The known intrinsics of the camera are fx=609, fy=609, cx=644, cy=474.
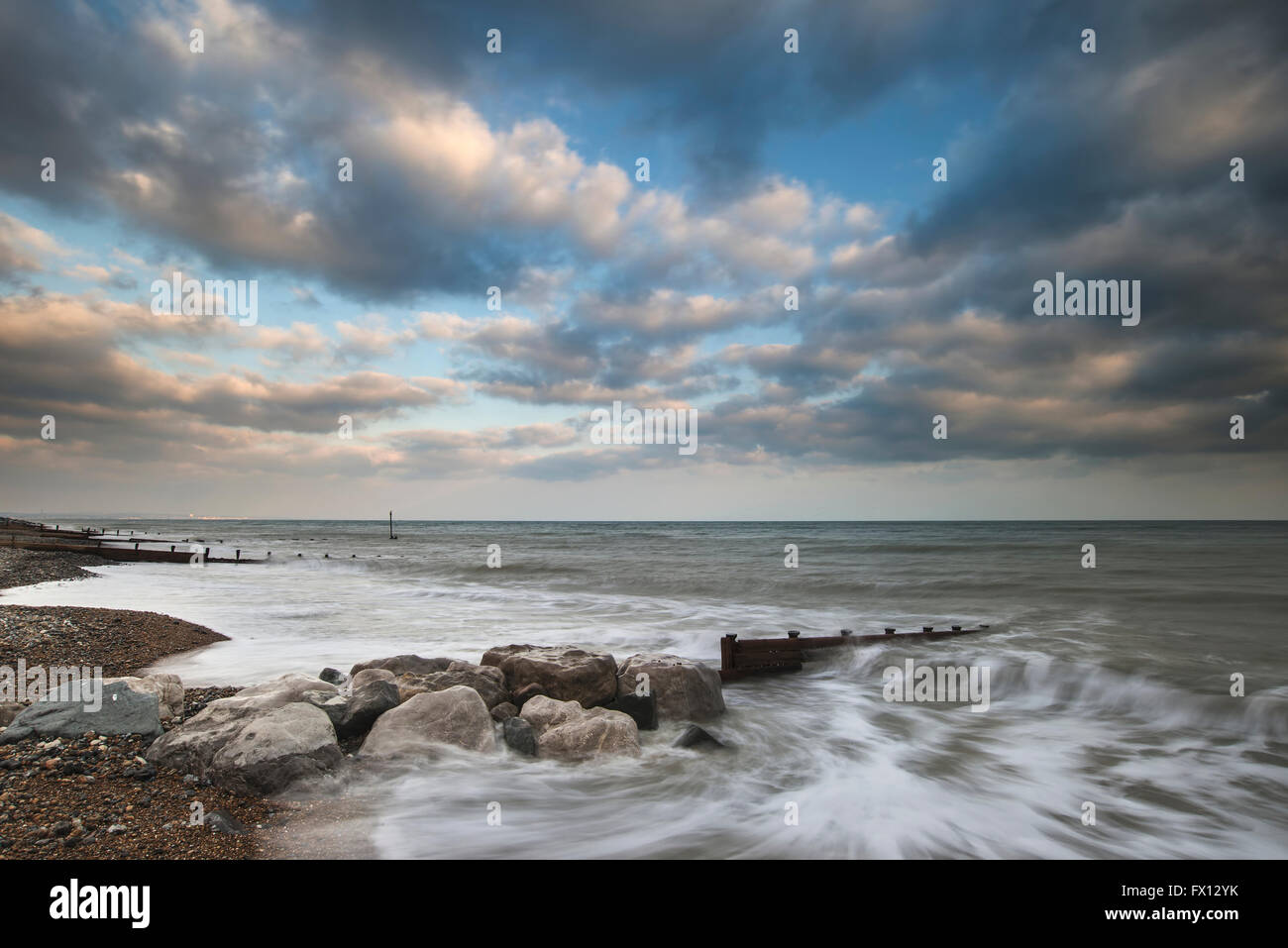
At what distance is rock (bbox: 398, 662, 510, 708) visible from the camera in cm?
781

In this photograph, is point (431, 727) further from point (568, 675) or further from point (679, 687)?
point (679, 687)

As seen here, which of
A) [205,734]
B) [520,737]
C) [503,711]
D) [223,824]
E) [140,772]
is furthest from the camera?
[503,711]

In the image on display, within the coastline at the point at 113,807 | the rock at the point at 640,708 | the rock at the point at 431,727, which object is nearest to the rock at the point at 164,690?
the coastline at the point at 113,807

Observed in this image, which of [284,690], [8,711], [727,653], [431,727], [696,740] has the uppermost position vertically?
[8,711]

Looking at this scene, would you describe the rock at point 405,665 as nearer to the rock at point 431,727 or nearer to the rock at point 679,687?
the rock at point 431,727

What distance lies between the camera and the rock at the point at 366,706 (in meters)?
6.72

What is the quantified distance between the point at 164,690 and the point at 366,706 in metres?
2.70

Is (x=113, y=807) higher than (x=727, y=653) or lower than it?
higher

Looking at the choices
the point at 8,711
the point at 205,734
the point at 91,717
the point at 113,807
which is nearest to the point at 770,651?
the point at 205,734

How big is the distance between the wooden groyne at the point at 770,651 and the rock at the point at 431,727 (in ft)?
16.1

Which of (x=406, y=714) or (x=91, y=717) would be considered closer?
(x=91, y=717)

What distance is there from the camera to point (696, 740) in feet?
23.7
